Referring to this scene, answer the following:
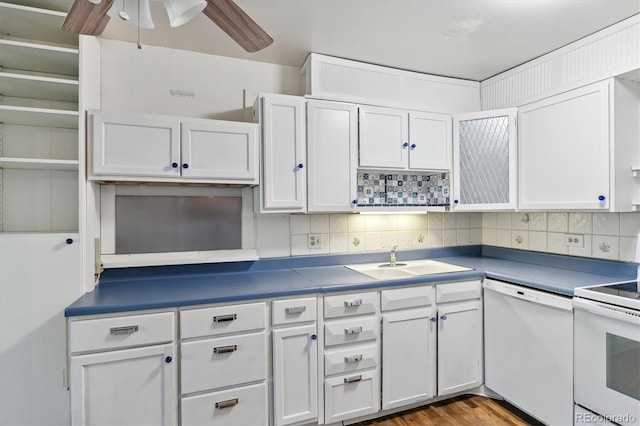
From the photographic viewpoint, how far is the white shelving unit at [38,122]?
174 centimetres

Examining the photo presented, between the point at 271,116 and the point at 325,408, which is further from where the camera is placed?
the point at 271,116

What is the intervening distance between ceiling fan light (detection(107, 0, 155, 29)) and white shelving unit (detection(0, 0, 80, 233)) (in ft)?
2.37

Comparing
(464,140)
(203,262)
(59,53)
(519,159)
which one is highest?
(59,53)

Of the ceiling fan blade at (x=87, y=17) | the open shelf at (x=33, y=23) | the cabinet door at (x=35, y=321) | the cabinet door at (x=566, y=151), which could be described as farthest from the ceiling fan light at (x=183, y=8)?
the cabinet door at (x=566, y=151)

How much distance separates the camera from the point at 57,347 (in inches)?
67.6

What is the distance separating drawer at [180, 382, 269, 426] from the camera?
1.74 metres

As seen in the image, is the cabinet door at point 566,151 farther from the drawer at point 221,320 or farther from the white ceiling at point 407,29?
the drawer at point 221,320

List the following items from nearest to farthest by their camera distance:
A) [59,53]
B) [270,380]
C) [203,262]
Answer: [59,53] < [270,380] < [203,262]

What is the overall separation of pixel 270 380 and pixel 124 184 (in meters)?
1.51

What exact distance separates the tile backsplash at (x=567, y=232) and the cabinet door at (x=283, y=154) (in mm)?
1856

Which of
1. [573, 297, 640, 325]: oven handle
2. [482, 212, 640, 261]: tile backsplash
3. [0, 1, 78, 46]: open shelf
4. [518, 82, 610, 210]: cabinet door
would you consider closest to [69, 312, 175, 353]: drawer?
[0, 1, 78, 46]: open shelf

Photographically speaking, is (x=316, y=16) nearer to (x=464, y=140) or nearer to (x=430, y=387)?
(x=464, y=140)

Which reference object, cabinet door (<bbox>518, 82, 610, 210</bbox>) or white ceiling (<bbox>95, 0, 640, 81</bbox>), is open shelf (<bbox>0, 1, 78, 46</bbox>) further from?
cabinet door (<bbox>518, 82, 610, 210</bbox>)

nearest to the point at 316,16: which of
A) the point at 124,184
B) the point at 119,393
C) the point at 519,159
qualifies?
the point at 124,184
